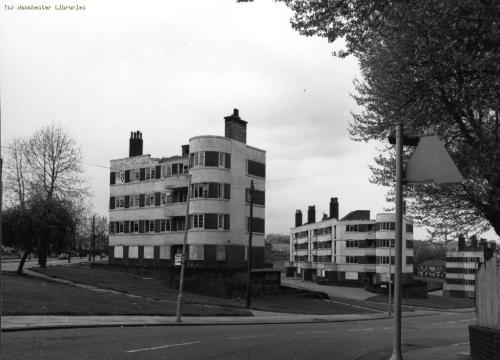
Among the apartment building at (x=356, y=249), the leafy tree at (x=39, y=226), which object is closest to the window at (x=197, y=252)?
the leafy tree at (x=39, y=226)

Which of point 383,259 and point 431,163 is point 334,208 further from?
point 431,163

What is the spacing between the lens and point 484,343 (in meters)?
10.5

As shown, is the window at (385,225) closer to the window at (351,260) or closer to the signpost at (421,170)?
the window at (351,260)

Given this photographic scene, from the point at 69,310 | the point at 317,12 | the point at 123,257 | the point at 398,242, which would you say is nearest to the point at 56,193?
the point at 123,257

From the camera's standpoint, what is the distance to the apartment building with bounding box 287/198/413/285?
91812mm

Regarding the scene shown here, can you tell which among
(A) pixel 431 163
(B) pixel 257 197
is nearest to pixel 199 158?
(B) pixel 257 197

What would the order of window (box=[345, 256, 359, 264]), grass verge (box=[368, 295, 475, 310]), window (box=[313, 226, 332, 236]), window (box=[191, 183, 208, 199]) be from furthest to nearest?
window (box=[313, 226, 332, 236]) < window (box=[345, 256, 359, 264]) < grass verge (box=[368, 295, 475, 310]) < window (box=[191, 183, 208, 199])

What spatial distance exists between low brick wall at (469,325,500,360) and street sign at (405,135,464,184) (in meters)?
3.57

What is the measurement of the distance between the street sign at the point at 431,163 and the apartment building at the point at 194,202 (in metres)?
46.5

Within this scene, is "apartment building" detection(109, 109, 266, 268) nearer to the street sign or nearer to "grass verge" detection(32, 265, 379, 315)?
"grass verge" detection(32, 265, 379, 315)

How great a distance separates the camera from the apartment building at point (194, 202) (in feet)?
178

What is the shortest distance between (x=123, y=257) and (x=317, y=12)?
56.9 m

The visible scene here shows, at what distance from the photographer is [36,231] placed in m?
41.4

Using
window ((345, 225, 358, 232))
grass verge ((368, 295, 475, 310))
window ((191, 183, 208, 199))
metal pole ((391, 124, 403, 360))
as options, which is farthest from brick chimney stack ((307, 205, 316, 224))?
metal pole ((391, 124, 403, 360))
